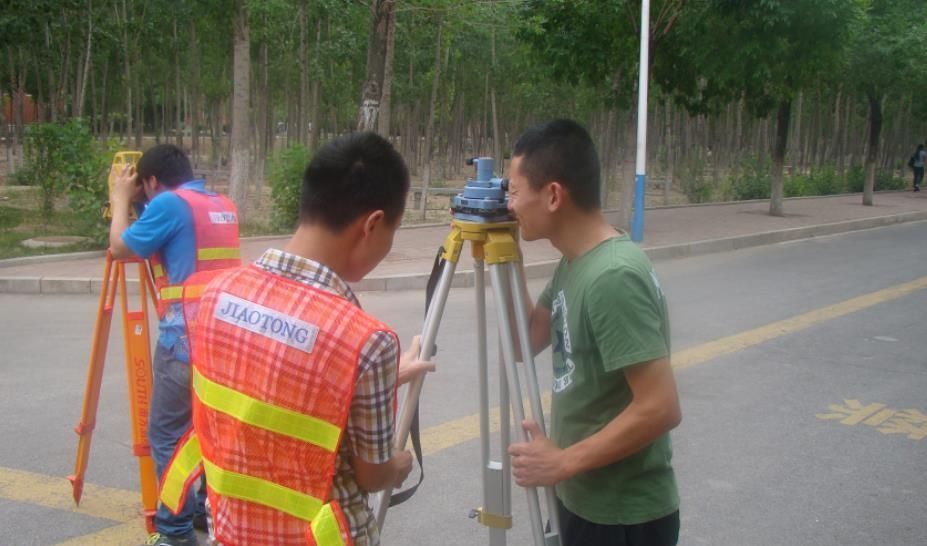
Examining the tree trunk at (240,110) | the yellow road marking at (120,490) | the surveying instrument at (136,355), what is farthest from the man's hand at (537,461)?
the tree trunk at (240,110)

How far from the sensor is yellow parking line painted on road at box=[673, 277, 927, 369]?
7137mm

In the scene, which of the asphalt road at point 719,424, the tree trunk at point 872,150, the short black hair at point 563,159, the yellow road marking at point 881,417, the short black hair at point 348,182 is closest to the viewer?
the short black hair at point 348,182

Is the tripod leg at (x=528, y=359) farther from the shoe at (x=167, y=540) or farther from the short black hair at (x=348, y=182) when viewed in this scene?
the shoe at (x=167, y=540)

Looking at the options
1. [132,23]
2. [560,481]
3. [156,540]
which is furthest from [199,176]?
[132,23]

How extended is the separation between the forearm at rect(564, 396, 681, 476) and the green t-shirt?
0.10 m

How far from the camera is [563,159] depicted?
2.05m

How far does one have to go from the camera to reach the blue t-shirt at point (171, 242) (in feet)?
11.3

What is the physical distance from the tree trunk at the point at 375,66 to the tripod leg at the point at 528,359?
9791mm

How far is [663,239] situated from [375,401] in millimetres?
13116

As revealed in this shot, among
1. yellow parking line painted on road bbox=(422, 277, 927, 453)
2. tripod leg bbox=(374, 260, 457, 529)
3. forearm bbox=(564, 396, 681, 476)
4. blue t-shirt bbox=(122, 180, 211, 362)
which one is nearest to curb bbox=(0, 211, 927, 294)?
yellow parking line painted on road bbox=(422, 277, 927, 453)

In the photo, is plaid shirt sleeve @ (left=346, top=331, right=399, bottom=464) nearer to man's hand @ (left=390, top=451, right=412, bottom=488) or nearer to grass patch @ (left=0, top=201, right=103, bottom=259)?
man's hand @ (left=390, top=451, right=412, bottom=488)

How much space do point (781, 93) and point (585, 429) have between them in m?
16.1

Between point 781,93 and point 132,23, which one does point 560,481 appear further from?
point 132,23

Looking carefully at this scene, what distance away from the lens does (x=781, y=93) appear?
16.8 metres
